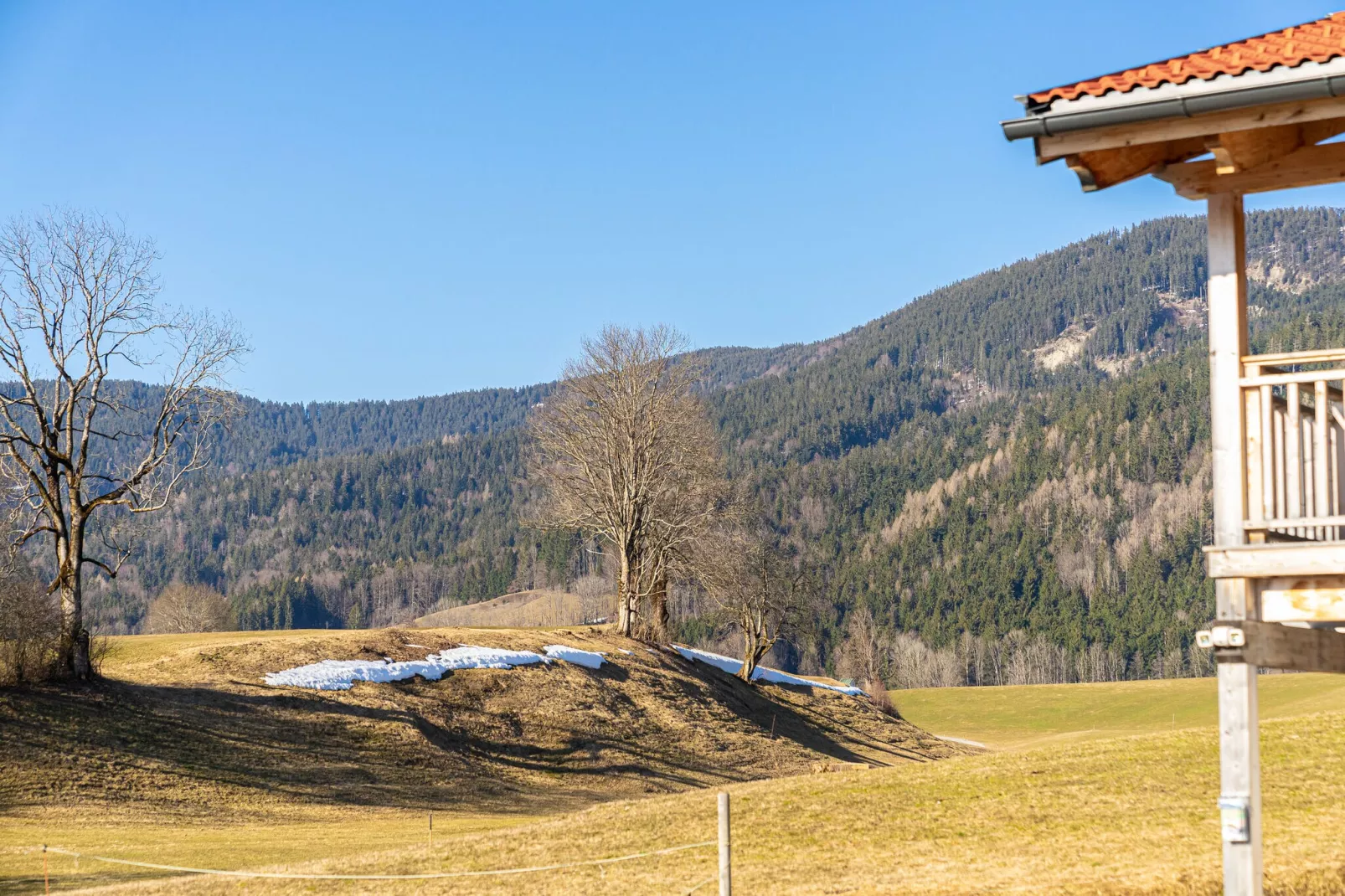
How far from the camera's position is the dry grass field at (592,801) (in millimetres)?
13727

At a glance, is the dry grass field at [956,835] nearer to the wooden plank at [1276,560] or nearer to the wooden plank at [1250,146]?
the wooden plank at [1276,560]

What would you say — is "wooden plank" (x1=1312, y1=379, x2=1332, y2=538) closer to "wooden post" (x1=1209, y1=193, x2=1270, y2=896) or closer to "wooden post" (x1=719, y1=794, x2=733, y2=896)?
"wooden post" (x1=1209, y1=193, x2=1270, y2=896)

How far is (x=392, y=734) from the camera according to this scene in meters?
31.2

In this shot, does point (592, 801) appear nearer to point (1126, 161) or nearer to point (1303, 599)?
point (1303, 599)

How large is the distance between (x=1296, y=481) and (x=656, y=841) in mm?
10193

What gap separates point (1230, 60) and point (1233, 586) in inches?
120

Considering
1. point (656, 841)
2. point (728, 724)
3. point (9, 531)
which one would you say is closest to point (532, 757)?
point (728, 724)

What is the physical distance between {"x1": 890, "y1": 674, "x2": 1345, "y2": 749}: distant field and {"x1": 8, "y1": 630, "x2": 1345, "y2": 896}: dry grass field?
84.3 feet

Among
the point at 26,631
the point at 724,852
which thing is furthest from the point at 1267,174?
the point at 26,631

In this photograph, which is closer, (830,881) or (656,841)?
(830,881)

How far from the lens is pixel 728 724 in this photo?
4116 cm

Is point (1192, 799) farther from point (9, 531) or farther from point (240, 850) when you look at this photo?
point (9, 531)

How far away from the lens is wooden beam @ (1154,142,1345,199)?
806 centimetres

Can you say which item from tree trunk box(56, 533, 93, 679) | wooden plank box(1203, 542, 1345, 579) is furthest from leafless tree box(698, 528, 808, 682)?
wooden plank box(1203, 542, 1345, 579)
